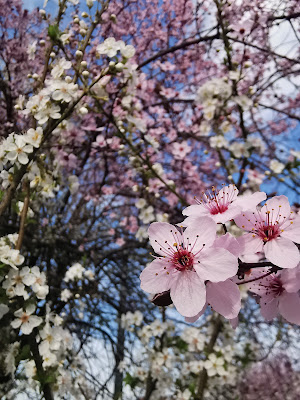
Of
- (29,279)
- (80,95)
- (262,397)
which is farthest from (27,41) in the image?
(262,397)

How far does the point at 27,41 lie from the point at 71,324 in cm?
318

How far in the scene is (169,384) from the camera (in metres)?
3.18

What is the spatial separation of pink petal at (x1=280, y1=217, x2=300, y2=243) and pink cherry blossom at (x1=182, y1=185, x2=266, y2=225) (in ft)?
0.26

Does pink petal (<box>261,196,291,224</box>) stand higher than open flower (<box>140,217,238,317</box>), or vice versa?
pink petal (<box>261,196,291,224</box>)

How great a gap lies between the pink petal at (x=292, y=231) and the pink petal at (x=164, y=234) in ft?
0.75

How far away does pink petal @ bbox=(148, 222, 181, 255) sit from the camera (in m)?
0.86

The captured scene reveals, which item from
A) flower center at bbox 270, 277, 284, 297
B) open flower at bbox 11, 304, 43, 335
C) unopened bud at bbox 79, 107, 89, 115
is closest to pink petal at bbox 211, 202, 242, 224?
flower center at bbox 270, 277, 284, 297

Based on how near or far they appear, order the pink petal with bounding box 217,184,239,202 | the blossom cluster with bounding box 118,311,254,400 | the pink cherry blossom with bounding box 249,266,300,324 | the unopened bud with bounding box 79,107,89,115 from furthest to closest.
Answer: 1. the blossom cluster with bounding box 118,311,254,400
2. the unopened bud with bounding box 79,107,89,115
3. the pink petal with bounding box 217,184,239,202
4. the pink cherry blossom with bounding box 249,266,300,324

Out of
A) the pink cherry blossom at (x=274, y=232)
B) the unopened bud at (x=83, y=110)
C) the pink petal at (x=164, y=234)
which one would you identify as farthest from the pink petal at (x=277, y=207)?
the unopened bud at (x=83, y=110)

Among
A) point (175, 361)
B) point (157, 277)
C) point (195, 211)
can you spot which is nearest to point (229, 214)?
point (195, 211)

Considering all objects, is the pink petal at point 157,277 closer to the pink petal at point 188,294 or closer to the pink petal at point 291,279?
the pink petal at point 188,294

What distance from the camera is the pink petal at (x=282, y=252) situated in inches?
28.9

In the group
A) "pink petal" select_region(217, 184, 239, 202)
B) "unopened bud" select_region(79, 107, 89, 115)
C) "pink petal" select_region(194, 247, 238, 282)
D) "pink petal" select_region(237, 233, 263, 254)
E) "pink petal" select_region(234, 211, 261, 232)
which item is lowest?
"pink petal" select_region(194, 247, 238, 282)

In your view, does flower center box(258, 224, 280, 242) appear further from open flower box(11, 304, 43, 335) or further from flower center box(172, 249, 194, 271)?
open flower box(11, 304, 43, 335)
